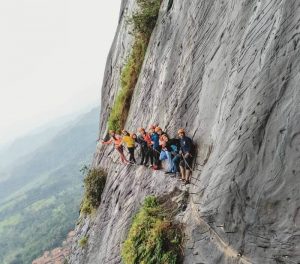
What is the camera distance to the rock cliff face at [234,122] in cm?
935

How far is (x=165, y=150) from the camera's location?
16203mm

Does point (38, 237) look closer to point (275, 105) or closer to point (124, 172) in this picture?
point (124, 172)

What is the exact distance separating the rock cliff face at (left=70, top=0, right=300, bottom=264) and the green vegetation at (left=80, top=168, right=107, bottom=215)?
5.20 meters

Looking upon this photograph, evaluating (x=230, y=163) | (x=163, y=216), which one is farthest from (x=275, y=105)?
(x=163, y=216)

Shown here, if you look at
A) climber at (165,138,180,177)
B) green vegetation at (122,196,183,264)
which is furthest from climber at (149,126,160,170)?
green vegetation at (122,196,183,264)

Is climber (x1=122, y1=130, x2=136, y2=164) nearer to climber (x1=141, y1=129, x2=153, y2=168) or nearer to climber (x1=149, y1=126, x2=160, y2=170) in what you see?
climber (x1=141, y1=129, x2=153, y2=168)

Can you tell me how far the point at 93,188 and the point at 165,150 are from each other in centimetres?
920

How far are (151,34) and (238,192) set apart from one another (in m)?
13.1

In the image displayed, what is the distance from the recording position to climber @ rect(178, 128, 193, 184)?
571 inches

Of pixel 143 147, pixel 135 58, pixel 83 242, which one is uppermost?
pixel 135 58

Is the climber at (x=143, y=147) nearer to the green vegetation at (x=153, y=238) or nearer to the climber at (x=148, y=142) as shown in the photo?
the climber at (x=148, y=142)

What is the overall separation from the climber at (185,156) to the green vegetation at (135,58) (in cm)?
921

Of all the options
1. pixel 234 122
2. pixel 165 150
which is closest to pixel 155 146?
pixel 165 150

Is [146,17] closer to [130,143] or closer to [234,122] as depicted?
[130,143]
